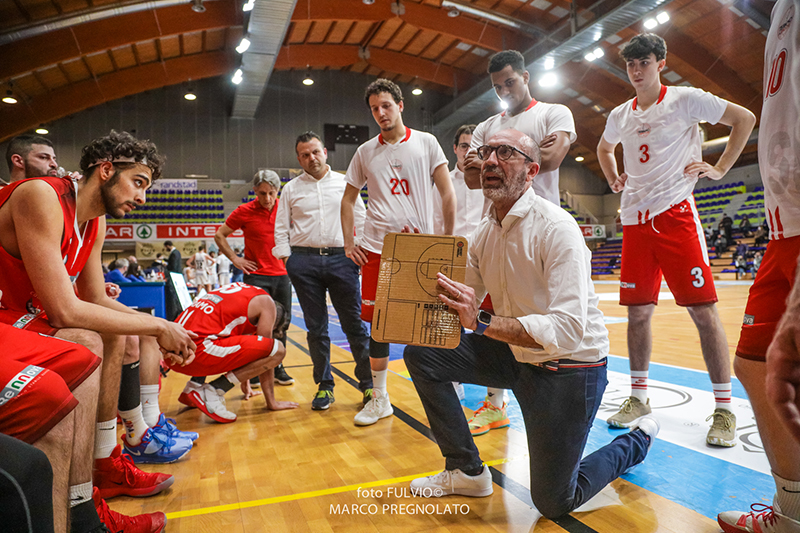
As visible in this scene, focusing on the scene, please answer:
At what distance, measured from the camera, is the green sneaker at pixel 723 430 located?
2.14 metres

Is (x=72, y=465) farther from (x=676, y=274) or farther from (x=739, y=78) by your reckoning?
(x=739, y=78)

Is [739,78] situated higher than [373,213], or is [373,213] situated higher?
[739,78]

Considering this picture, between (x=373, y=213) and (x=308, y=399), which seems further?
(x=308, y=399)

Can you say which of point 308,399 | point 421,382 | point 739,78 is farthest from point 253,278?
point 739,78

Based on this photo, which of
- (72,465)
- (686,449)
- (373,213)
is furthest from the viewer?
(373,213)

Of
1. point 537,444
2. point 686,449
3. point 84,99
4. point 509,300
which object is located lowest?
point 686,449

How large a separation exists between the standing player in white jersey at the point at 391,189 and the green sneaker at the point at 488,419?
1.93ft

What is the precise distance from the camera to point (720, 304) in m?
8.07

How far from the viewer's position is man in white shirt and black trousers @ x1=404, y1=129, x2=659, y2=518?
4.95 ft

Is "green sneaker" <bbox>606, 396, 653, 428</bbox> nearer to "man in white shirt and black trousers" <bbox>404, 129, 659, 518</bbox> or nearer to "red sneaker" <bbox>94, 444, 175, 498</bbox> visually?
"man in white shirt and black trousers" <bbox>404, 129, 659, 518</bbox>

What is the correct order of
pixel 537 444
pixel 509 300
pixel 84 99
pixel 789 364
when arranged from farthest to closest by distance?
pixel 84 99, pixel 509 300, pixel 537 444, pixel 789 364

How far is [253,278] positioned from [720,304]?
302 inches

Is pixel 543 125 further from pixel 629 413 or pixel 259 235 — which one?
pixel 259 235

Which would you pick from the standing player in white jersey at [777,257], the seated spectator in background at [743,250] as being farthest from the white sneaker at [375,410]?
the seated spectator in background at [743,250]
